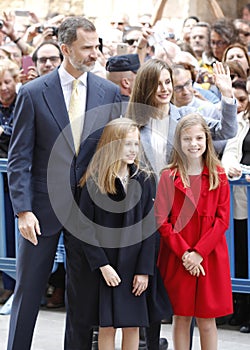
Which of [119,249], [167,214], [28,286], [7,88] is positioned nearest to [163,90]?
[167,214]

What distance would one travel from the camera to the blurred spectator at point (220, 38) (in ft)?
30.9

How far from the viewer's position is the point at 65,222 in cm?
542

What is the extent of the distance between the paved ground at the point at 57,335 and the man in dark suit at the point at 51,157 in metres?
1.00

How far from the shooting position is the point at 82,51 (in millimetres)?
5379

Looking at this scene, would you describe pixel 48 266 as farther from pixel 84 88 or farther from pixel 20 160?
pixel 84 88

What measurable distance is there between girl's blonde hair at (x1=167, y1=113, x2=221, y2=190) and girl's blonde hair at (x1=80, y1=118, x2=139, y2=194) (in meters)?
0.33

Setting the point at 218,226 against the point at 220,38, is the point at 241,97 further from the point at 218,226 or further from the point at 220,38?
the point at 220,38

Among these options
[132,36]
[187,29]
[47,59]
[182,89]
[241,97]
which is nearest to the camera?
[182,89]

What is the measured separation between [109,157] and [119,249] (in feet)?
1.68

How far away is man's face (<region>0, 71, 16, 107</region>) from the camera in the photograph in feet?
24.7

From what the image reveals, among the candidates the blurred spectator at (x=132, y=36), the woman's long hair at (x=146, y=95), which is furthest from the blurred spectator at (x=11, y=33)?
the woman's long hair at (x=146, y=95)

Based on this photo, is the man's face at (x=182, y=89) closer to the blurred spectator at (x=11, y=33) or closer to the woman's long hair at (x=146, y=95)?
the woman's long hair at (x=146, y=95)

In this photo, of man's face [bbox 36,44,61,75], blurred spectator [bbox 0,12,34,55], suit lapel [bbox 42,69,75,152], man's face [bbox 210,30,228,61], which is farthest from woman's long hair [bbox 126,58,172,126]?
blurred spectator [bbox 0,12,34,55]

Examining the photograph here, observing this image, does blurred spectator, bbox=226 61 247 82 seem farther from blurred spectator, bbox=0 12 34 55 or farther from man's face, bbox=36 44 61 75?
blurred spectator, bbox=0 12 34 55
